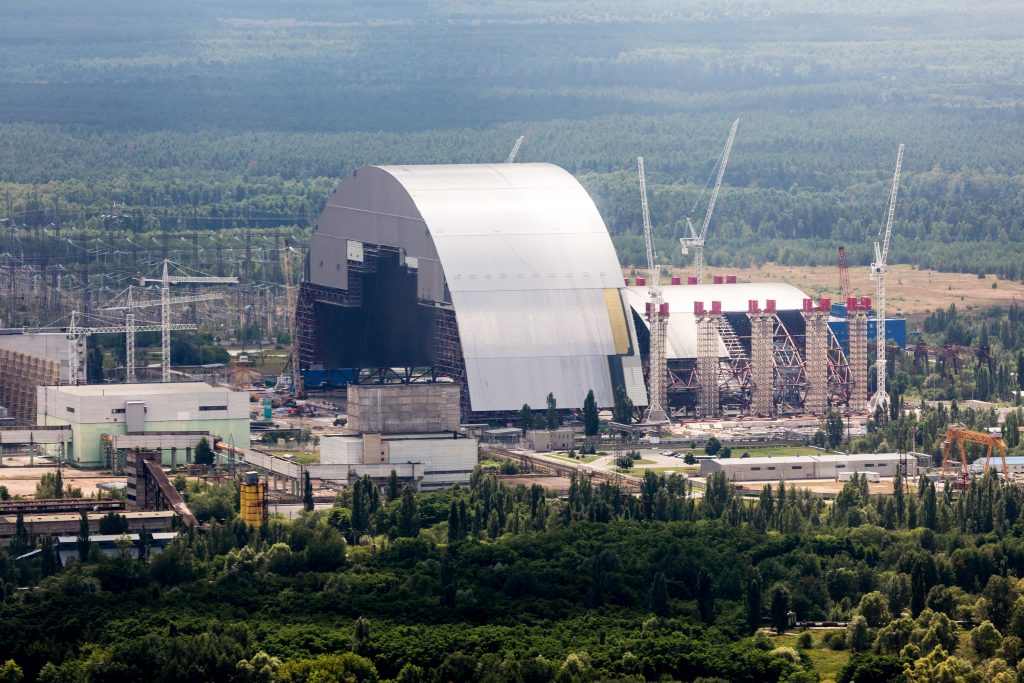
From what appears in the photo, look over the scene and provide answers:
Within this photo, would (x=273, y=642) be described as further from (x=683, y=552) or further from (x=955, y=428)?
(x=955, y=428)

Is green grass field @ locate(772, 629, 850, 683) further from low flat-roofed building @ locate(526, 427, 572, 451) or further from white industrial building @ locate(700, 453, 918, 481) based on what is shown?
low flat-roofed building @ locate(526, 427, 572, 451)

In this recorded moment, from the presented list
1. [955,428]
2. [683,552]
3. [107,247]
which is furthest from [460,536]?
[107,247]

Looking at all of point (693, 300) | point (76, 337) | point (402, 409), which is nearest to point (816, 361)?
point (693, 300)

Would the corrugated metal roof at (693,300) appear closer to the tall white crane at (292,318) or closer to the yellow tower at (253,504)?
the tall white crane at (292,318)

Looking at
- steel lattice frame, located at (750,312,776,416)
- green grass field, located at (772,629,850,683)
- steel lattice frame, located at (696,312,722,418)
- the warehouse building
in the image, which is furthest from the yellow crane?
the warehouse building

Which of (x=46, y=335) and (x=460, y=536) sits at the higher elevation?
(x=46, y=335)

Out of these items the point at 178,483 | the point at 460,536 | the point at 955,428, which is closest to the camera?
the point at 460,536
